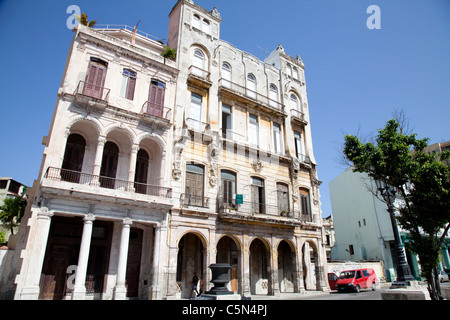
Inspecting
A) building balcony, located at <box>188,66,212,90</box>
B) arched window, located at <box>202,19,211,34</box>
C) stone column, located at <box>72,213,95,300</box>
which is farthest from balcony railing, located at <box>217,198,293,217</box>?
arched window, located at <box>202,19,211,34</box>

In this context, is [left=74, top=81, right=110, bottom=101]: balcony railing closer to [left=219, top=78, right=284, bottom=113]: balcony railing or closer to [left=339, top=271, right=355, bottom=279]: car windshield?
[left=219, top=78, right=284, bottom=113]: balcony railing

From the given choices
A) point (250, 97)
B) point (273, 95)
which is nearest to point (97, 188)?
point (250, 97)

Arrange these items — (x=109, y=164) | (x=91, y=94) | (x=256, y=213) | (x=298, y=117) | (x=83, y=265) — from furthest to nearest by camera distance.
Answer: (x=298, y=117)
(x=256, y=213)
(x=109, y=164)
(x=91, y=94)
(x=83, y=265)

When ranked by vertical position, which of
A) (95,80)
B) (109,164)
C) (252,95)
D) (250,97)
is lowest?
(109,164)

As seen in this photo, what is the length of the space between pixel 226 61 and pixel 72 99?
39.5ft

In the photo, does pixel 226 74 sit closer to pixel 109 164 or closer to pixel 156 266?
pixel 109 164

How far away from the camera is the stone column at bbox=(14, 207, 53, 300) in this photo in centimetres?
1109

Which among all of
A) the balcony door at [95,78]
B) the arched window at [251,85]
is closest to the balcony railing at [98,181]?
the balcony door at [95,78]

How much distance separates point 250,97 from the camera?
22000 mm

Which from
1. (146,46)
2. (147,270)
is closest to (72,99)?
(146,46)

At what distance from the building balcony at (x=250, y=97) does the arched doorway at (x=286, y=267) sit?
10.5 metres

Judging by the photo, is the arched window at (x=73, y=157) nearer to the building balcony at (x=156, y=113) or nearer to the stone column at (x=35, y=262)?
the stone column at (x=35, y=262)

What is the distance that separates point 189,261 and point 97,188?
7.12 metres
